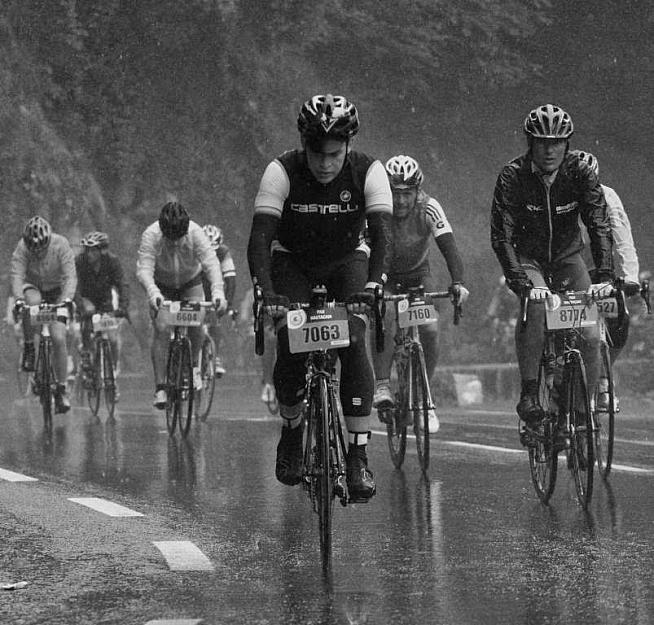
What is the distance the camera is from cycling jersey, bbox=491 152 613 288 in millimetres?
9398

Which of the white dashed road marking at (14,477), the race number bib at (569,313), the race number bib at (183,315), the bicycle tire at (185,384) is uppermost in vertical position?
the race number bib at (183,315)

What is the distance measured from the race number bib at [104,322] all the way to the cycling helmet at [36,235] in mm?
1925

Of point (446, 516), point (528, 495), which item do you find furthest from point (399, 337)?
point (446, 516)

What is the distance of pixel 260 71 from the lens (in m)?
28.4

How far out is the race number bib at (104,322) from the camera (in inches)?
704

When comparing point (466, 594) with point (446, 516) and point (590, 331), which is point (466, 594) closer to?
point (446, 516)

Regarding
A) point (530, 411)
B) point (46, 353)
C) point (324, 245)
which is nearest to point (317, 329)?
point (324, 245)

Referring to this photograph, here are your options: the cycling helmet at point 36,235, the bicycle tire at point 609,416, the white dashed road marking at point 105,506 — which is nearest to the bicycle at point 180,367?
the cycling helmet at point 36,235

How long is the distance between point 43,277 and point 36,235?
553 mm

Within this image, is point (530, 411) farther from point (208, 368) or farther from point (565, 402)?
point (208, 368)

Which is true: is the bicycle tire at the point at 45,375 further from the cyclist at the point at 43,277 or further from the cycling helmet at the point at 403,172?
the cycling helmet at the point at 403,172

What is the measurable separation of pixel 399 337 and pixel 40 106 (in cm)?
1668

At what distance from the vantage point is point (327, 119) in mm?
7547

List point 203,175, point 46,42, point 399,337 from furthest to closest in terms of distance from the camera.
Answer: point 203,175 < point 46,42 < point 399,337
